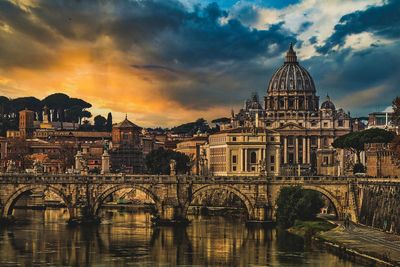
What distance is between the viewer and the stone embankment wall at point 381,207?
60013 millimetres

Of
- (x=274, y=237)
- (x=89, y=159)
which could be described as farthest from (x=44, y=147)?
(x=274, y=237)

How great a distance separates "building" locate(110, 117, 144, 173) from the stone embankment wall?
262 ft

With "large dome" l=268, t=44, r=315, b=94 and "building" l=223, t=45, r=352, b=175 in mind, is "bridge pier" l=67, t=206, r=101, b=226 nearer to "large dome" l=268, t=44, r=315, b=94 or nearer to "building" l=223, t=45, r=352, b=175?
"building" l=223, t=45, r=352, b=175

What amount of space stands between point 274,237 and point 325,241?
6.20 m

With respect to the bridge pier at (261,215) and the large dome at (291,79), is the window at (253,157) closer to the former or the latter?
the large dome at (291,79)

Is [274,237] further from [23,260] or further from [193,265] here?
[23,260]

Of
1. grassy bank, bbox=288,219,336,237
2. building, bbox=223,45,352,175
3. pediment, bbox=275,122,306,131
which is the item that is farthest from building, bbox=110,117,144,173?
grassy bank, bbox=288,219,336,237

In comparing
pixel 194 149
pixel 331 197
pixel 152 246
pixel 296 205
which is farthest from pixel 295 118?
pixel 152 246

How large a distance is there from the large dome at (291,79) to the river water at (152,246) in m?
95.7

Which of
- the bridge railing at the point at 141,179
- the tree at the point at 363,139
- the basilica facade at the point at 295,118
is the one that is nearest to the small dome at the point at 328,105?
the basilica facade at the point at 295,118

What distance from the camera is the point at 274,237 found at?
6612cm

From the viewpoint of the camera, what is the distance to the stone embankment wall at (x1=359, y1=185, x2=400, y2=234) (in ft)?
197

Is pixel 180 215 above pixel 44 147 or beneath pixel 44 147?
beneath

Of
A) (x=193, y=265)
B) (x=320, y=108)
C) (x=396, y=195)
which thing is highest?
(x=320, y=108)
